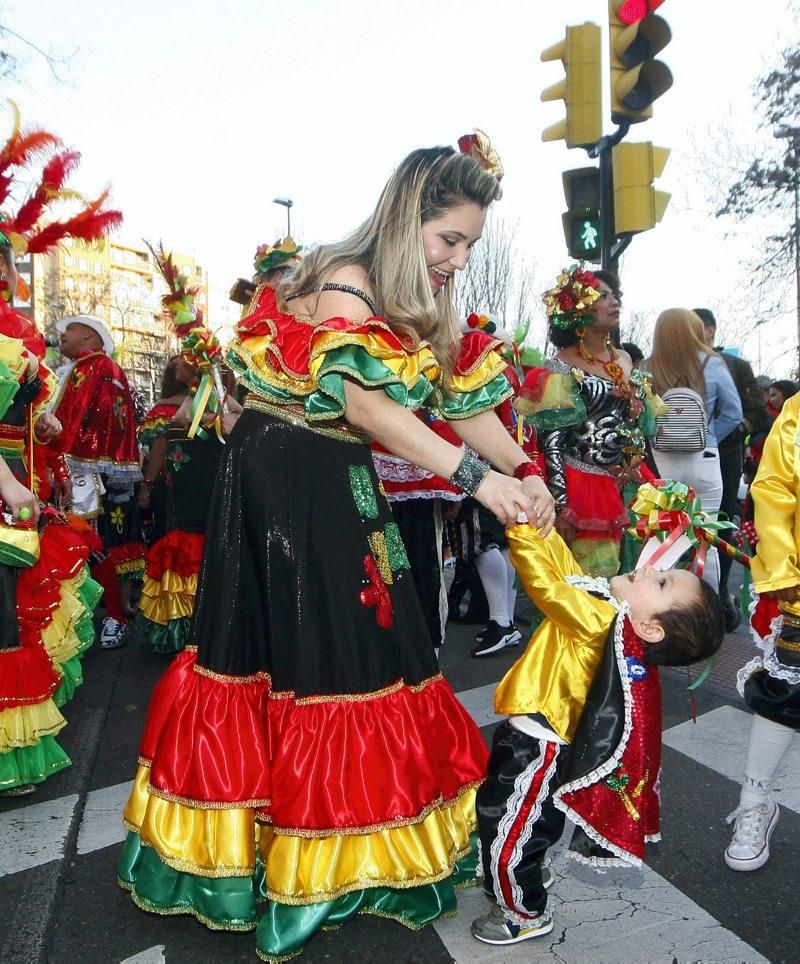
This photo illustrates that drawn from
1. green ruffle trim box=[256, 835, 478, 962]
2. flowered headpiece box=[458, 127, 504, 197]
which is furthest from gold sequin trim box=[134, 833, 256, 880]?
flowered headpiece box=[458, 127, 504, 197]

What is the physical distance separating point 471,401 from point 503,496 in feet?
1.61

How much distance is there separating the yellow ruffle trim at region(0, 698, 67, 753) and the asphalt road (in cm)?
24

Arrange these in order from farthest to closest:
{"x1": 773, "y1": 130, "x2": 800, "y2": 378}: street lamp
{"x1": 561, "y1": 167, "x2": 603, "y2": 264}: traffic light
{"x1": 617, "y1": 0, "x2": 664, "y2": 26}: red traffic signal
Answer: {"x1": 773, "y1": 130, "x2": 800, "y2": 378}: street lamp
{"x1": 561, "y1": 167, "x2": 603, "y2": 264}: traffic light
{"x1": 617, "y1": 0, "x2": 664, "y2": 26}: red traffic signal

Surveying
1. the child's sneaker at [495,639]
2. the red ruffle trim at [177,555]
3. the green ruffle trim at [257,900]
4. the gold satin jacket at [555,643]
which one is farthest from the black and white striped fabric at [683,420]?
the green ruffle trim at [257,900]

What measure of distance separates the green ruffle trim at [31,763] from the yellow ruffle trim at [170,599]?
209cm

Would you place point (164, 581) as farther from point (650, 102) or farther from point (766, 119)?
point (766, 119)

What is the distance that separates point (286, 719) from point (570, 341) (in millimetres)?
3120

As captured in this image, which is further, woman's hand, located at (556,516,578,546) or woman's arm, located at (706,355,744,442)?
woman's arm, located at (706,355,744,442)

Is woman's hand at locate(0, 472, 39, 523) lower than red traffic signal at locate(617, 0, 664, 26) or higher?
lower

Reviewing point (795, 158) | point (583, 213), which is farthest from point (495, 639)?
point (795, 158)

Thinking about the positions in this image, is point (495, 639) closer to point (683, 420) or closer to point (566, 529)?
point (566, 529)

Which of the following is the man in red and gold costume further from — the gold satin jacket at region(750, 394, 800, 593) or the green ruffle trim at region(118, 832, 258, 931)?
the gold satin jacket at region(750, 394, 800, 593)

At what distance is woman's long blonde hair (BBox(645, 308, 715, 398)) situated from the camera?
5617 mm

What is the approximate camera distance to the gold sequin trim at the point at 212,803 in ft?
6.91
